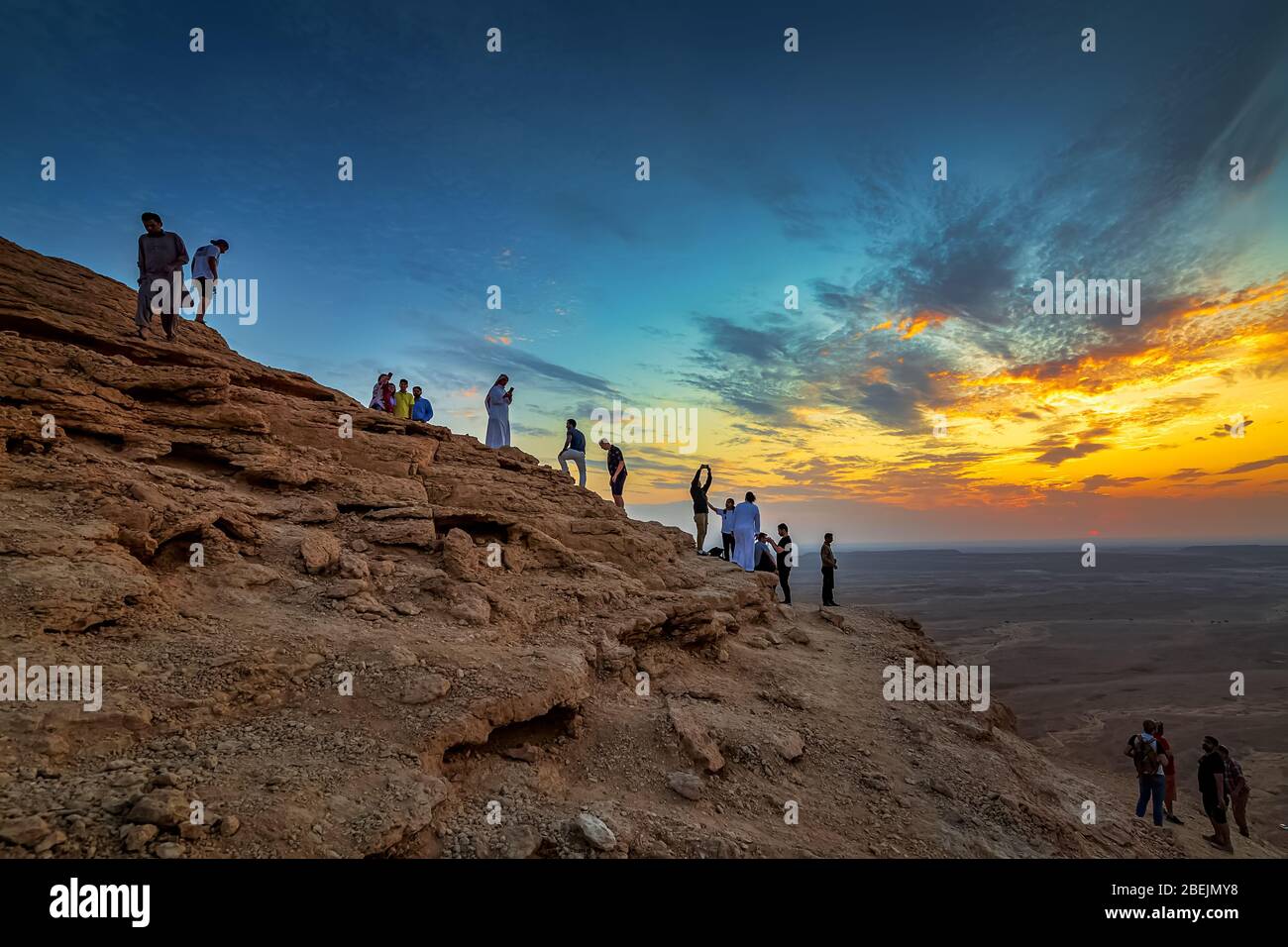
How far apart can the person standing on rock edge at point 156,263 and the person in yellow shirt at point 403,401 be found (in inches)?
285

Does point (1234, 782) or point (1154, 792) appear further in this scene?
point (1234, 782)

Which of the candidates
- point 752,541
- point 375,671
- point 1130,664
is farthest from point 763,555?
point 1130,664

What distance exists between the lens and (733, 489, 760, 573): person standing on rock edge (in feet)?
58.3

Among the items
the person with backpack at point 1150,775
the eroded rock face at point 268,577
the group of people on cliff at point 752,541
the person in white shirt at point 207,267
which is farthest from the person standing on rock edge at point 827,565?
the person in white shirt at point 207,267

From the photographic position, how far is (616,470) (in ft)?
62.8

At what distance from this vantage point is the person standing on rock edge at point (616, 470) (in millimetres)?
18766

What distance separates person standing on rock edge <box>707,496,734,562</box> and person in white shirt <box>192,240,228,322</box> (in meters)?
16.8

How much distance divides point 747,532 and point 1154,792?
11215 mm

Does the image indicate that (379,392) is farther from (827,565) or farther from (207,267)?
(827,565)

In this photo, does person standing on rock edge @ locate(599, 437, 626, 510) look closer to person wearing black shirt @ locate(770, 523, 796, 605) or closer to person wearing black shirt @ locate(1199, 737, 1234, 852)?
person wearing black shirt @ locate(770, 523, 796, 605)

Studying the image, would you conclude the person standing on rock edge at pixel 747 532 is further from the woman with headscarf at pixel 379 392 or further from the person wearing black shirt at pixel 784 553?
the woman with headscarf at pixel 379 392
